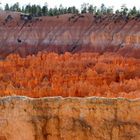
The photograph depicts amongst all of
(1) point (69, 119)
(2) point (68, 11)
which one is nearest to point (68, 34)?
(2) point (68, 11)

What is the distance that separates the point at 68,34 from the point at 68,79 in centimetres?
3067

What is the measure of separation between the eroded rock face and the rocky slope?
4191 cm

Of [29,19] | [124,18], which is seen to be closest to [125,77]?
[124,18]

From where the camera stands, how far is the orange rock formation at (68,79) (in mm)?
20422

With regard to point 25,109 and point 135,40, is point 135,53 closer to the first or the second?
point 135,40

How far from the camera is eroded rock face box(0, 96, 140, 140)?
7.22m

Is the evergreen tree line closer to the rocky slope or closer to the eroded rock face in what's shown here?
the rocky slope

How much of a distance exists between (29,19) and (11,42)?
18.5 ft

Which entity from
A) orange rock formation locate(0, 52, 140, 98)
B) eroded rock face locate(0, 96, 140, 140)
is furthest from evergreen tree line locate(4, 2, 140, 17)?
eroded rock face locate(0, 96, 140, 140)

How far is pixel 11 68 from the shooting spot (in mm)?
34531

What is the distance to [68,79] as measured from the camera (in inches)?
1067

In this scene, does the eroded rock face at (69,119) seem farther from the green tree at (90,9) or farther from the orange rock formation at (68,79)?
the green tree at (90,9)

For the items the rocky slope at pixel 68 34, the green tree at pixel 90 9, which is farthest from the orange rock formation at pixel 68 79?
the green tree at pixel 90 9

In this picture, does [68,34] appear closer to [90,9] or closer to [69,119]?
[90,9]
